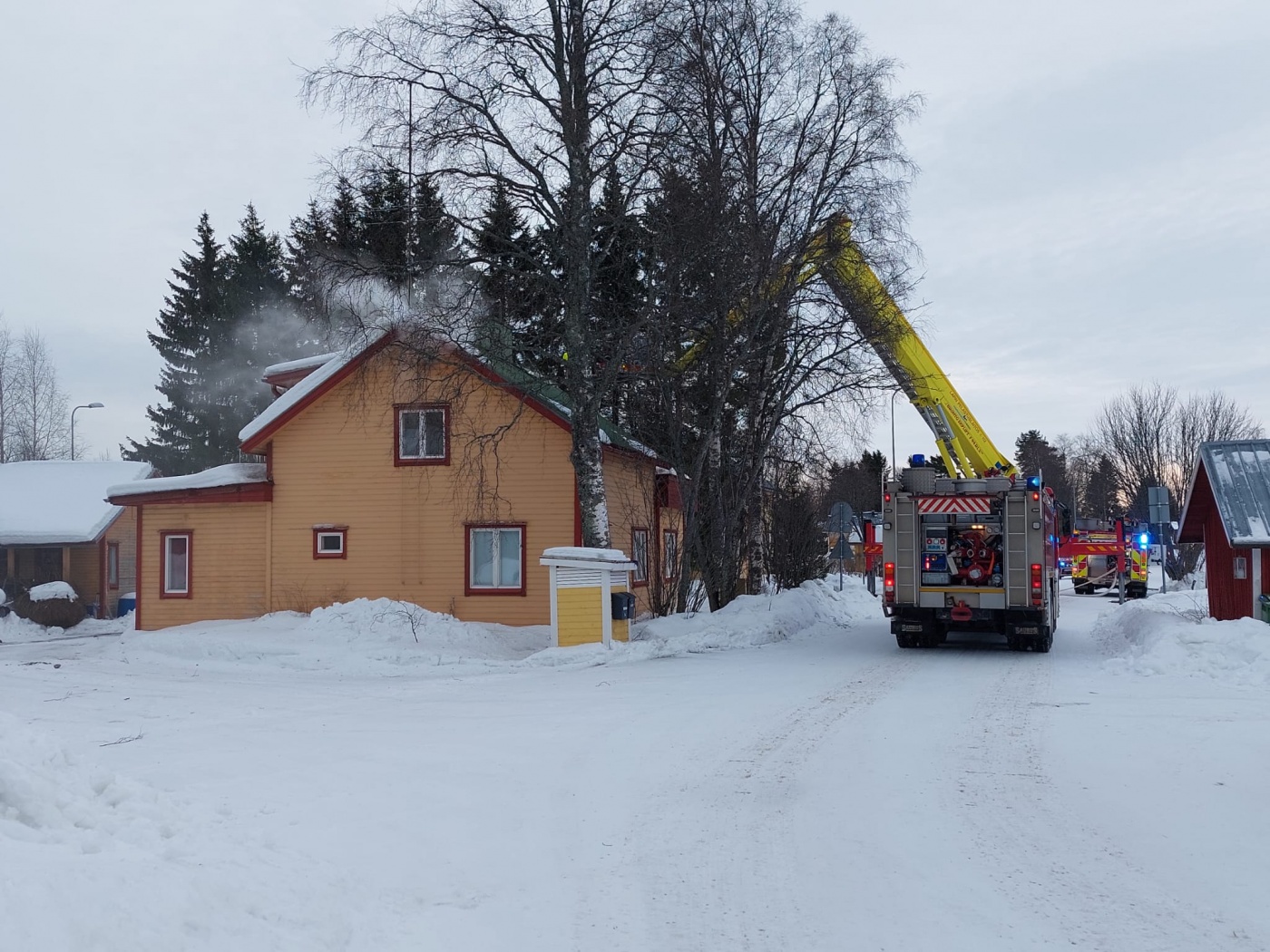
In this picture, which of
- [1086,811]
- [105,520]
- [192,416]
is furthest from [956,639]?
[192,416]

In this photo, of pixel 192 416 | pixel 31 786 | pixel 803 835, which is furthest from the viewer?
pixel 192 416

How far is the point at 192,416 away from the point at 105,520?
14.1 metres

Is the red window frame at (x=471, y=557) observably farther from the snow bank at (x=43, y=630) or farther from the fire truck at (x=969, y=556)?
the snow bank at (x=43, y=630)

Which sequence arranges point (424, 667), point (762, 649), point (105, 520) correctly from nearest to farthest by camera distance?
point (424, 667)
point (762, 649)
point (105, 520)

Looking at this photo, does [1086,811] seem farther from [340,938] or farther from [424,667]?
[424,667]

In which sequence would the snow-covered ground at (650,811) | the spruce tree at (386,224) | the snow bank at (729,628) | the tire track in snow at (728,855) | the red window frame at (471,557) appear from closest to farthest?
the snow-covered ground at (650,811), the tire track in snow at (728,855), the snow bank at (729,628), the spruce tree at (386,224), the red window frame at (471,557)

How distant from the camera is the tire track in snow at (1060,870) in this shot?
5.06 metres

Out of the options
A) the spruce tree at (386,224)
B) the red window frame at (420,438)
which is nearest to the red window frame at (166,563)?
the red window frame at (420,438)

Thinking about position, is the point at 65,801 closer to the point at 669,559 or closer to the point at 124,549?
the point at 669,559

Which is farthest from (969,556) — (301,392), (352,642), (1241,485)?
(301,392)

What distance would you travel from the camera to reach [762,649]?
19.0 meters

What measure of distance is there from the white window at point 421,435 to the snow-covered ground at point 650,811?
8.88 meters

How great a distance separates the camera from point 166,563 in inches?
968

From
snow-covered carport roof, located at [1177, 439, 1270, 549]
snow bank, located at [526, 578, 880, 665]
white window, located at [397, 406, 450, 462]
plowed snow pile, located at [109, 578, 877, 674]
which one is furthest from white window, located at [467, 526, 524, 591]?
snow-covered carport roof, located at [1177, 439, 1270, 549]
